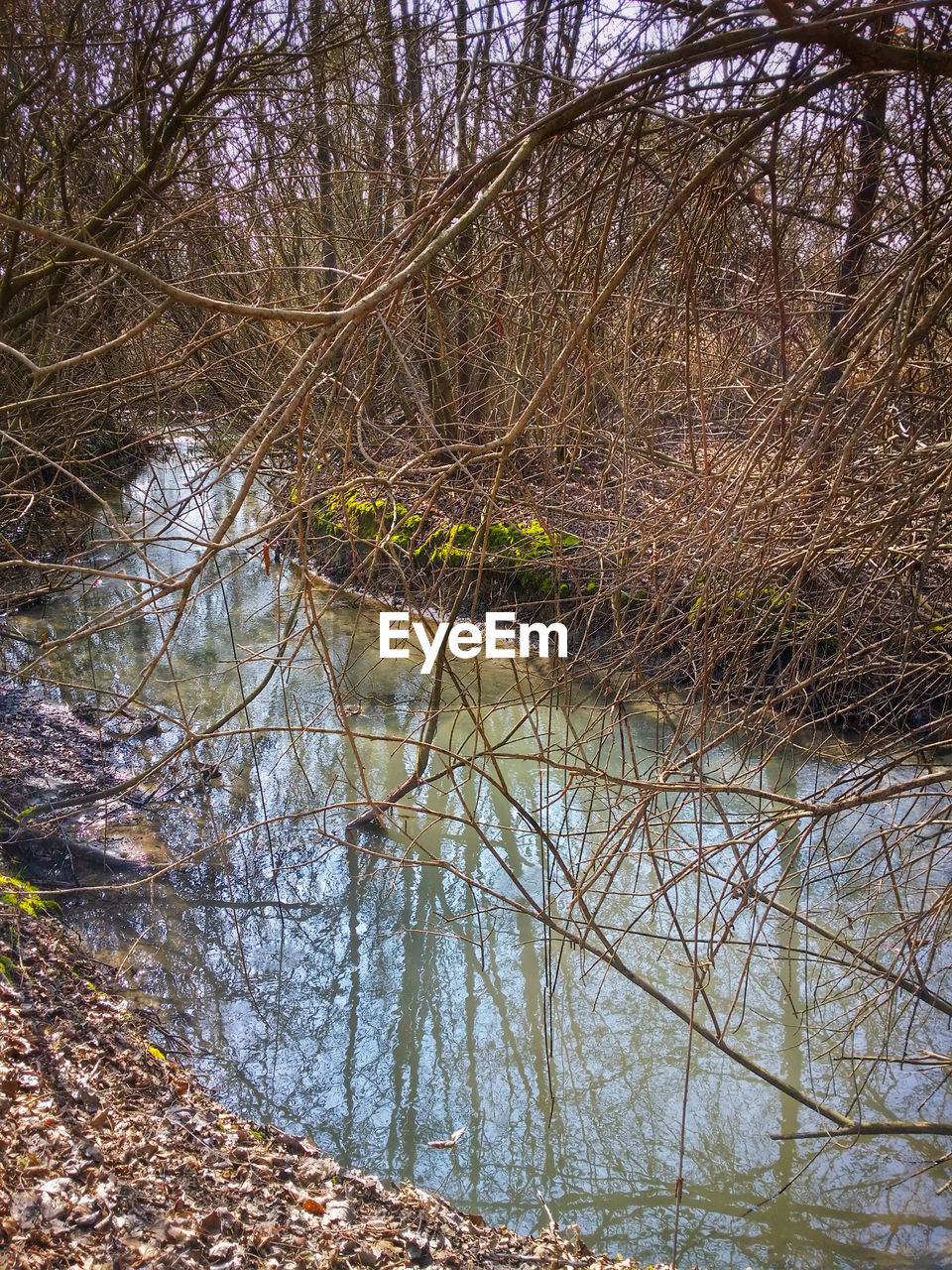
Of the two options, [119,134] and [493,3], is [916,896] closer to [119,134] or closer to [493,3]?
[493,3]

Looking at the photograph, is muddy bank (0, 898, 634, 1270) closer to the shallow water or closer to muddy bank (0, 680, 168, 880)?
the shallow water

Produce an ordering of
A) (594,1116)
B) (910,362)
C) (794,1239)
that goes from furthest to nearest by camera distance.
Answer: (594,1116) → (794,1239) → (910,362)

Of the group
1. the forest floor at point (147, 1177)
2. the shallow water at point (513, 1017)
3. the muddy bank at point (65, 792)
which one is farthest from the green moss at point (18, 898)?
the shallow water at point (513, 1017)

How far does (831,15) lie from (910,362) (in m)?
1.19

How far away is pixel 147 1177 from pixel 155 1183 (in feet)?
0.12

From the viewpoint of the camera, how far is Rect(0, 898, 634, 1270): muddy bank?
2.73 meters

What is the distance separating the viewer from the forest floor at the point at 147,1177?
2740mm

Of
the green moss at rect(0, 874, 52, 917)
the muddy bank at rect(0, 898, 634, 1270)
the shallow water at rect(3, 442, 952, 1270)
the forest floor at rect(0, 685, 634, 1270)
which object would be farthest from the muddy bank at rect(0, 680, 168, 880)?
the muddy bank at rect(0, 898, 634, 1270)

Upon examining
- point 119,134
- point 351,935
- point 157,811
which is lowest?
point 351,935

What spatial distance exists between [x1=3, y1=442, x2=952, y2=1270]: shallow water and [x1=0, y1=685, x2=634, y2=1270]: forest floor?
0.38m

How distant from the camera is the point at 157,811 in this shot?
627cm

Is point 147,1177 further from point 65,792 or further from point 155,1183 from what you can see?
point 65,792

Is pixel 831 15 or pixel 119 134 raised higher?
pixel 119 134

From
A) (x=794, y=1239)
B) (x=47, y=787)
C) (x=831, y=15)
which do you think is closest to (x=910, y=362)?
(x=831, y=15)
